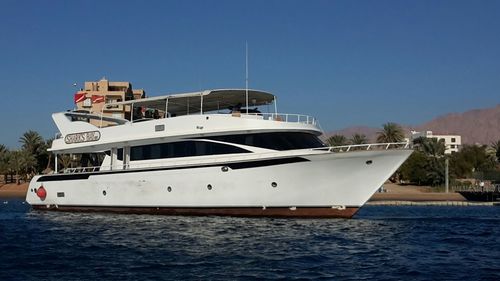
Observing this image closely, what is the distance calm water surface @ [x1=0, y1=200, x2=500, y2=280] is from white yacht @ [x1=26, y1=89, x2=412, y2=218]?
1.13m

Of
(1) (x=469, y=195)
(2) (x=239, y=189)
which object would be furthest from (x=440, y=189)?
(2) (x=239, y=189)

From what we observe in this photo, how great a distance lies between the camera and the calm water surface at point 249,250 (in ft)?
38.9

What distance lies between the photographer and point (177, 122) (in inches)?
986

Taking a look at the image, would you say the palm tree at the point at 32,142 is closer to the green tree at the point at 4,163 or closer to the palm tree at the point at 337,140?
the green tree at the point at 4,163

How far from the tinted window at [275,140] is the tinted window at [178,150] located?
1.42 ft

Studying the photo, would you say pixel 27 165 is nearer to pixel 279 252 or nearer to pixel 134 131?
pixel 134 131

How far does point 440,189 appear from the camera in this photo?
6806 cm

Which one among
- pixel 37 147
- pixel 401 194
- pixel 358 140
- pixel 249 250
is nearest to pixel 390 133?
pixel 358 140

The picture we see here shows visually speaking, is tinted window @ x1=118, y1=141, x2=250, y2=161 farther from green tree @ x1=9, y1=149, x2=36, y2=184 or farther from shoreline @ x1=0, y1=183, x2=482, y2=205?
green tree @ x1=9, y1=149, x2=36, y2=184

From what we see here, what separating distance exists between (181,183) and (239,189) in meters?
2.90

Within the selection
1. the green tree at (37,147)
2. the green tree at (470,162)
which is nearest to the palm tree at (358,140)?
the green tree at (470,162)

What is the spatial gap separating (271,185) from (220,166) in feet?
7.76

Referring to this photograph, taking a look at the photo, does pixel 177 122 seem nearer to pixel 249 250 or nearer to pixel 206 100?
pixel 206 100

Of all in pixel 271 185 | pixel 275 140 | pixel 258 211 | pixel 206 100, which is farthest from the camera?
pixel 206 100
